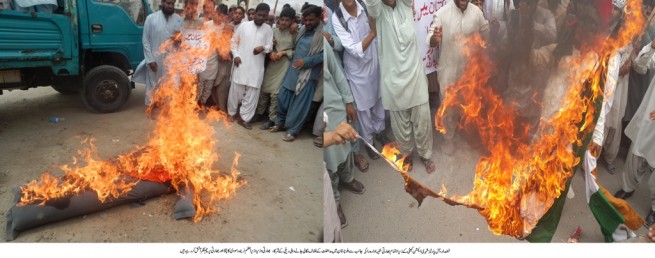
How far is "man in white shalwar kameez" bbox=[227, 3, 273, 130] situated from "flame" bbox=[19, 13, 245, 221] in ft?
0.41

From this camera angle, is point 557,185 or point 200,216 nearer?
point 557,185

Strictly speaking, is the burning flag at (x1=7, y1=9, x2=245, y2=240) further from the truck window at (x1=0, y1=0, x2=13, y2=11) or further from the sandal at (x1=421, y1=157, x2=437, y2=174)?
the sandal at (x1=421, y1=157, x2=437, y2=174)

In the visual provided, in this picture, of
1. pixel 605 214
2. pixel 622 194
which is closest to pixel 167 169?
pixel 605 214

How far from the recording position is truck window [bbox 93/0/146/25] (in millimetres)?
3863

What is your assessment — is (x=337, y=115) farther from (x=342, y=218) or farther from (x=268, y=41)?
(x=268, y=41)

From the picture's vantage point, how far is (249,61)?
3492 millimetres

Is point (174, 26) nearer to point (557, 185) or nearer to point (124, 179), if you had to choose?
point (124, 179)

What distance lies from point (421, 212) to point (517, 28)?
1.24 m

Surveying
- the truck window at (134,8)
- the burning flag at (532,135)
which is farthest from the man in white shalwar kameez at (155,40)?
the burning flag at (532,135)

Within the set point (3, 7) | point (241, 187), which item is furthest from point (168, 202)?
point (3, 7)

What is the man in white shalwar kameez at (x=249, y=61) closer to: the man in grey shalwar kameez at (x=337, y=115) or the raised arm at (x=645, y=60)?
the man in grey shalwar kameez at (x=337, y=115)

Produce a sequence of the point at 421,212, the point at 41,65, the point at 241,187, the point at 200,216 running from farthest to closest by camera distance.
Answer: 1. the point at 41,65
2. the point at 241,187
3. the point at 200,216
4. the point at 421,212

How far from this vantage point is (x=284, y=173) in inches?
137

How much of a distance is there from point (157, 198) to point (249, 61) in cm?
134
